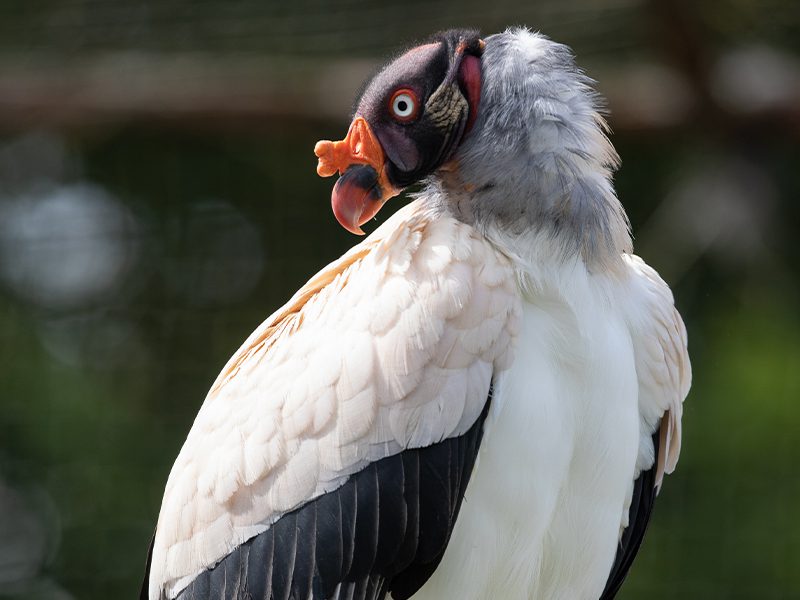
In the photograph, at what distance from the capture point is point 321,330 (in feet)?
9.11

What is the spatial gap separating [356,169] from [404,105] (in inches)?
7.0

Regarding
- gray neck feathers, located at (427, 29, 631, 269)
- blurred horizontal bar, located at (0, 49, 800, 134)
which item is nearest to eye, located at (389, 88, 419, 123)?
gray neck feathers, located at (427, 29, 631, 269)

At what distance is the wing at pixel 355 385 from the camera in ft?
8.59

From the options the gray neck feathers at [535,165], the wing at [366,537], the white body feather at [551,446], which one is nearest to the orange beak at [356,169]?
the gray neck feathers at [535,165]

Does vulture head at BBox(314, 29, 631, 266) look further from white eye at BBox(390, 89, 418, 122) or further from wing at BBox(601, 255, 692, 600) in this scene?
wing at BBox(601, 255, 692, 600)

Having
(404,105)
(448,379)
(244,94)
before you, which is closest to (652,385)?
(448,379)

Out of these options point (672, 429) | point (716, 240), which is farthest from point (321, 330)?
point (716, 240)

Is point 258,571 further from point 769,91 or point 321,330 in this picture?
point 769,91

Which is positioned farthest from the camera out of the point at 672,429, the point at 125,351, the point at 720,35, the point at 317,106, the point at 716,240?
the point at 125,351

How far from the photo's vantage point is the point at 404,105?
2842 millimetres

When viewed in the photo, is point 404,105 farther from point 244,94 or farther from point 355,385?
point 244,94

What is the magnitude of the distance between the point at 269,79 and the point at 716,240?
89.6 inches

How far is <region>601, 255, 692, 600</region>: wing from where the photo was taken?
294 centimetres

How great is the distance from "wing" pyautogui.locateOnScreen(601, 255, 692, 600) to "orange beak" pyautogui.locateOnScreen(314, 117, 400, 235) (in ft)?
2.08
